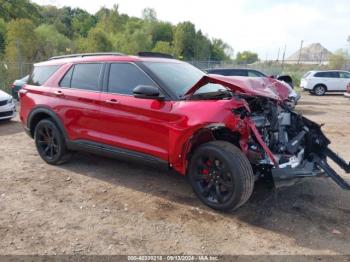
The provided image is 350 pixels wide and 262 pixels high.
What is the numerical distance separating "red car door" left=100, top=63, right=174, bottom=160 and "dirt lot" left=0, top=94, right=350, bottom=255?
0.66 m

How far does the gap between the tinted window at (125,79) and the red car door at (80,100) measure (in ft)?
0.78

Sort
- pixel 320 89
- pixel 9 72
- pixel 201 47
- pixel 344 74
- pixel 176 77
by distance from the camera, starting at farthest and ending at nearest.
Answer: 1. pixel 201 47
2. pixel 344 74
3. pixel 320 89
4. pixel 9 72
5. pixel 176 77

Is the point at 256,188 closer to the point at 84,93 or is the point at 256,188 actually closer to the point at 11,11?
the point at 84,93

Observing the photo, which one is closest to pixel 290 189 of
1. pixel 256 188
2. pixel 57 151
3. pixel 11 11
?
pixel 256 188

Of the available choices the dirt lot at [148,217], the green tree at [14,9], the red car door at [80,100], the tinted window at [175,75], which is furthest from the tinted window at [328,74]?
the green tree at [14,9]

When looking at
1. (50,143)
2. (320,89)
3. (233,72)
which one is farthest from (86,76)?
(320,89)

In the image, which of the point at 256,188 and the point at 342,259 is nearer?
the point at 342,259

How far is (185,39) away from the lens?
50250mm

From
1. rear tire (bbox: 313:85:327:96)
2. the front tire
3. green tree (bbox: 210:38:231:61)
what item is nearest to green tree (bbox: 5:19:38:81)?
rear tire (bbox: 313:85:327:96)

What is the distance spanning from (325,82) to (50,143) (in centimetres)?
1976

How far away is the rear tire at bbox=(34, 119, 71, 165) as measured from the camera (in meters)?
5.61

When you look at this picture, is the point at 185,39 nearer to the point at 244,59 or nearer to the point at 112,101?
the point at 244,59

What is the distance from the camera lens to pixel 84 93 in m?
5.17

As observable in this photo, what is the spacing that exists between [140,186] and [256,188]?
5.16 ft
